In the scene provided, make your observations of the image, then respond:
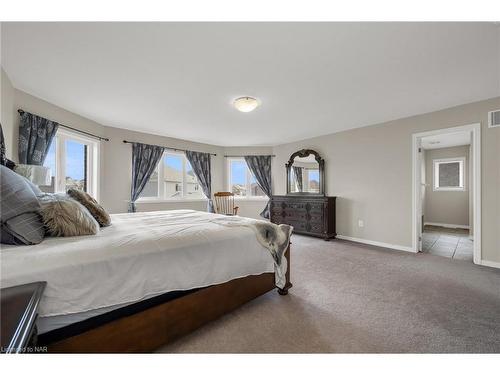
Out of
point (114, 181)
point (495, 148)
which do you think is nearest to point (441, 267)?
point (495, 148)

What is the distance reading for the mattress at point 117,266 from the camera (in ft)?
3.16

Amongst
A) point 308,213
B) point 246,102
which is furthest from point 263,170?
point 246,102

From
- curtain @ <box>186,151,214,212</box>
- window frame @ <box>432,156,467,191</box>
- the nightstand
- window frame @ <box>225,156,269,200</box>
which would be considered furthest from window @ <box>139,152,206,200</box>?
window frame @ <box>432,156,467,191</box>

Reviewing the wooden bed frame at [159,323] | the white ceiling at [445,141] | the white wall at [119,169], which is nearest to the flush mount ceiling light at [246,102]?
the wooden bed frame at [159,323]

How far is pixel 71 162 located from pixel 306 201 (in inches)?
172

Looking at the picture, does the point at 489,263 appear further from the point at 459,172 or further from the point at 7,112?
the point at 7,112

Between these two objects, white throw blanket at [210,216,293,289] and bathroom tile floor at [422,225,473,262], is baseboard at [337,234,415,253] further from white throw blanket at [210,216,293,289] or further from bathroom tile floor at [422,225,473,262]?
white throw blanket at [210,216,293,289]

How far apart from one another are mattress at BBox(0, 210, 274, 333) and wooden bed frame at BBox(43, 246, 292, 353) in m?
0.07

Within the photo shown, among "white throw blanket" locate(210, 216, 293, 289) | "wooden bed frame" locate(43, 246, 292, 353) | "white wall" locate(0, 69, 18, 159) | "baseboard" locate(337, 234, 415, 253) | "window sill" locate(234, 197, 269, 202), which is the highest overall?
"white wall" locate(0, 69, 18, 159)

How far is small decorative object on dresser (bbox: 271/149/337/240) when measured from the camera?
13.8 ft

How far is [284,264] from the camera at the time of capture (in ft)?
6.57

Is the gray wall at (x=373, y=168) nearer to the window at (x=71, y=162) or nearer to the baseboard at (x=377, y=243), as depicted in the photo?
the baseboard at (x=377, y=243)
